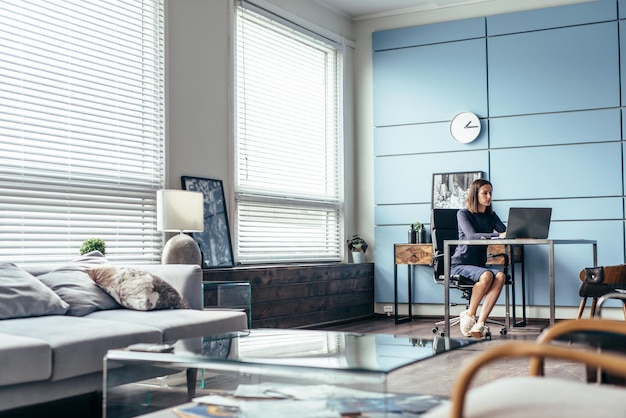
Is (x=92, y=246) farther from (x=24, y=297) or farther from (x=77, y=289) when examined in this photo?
(x=24, y=297)

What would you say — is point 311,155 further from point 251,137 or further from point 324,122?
point 251,137

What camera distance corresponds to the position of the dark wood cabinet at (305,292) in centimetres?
630

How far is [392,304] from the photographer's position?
8.20 metres

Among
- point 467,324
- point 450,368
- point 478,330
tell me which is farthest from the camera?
point 467,324

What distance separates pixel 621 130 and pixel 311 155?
9.45 feet

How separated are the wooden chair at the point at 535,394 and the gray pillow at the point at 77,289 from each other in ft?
8.93

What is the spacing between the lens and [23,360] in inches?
117

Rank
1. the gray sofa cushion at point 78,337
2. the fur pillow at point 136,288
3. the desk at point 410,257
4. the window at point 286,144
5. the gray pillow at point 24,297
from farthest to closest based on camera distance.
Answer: the desk at point 410,257, the window at point 286,144, the fur pillow at point 136,288, the gray pillow at point 24,297, the gray sofa cushion at point 78,337

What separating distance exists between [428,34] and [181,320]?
16.7ft

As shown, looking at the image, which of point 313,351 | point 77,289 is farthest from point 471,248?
point 313,351

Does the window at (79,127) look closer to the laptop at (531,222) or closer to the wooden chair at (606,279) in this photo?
the laptop at (531,222)

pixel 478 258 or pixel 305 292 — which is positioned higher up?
pixel 478 258

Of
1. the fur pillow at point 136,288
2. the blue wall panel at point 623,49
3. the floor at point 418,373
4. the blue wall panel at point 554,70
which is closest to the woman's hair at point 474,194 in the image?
the floor at point 418,373

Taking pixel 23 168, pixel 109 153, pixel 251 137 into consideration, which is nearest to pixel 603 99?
pixel 251 137
